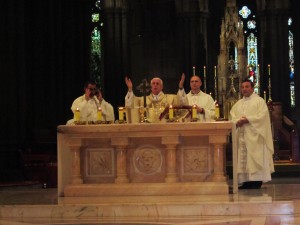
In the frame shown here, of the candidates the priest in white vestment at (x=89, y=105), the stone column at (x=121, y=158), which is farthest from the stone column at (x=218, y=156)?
the priest in white vestment at (x=89, y=105)

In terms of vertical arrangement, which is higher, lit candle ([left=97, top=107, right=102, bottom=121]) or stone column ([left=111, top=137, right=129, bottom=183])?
lit candle ([left=97, top=107, right=102, bottom=121])

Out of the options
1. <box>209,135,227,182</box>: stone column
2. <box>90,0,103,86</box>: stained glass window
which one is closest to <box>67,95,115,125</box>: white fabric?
<box>209,135,227,182</box>: stone column

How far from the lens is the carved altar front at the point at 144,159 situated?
39.8ft

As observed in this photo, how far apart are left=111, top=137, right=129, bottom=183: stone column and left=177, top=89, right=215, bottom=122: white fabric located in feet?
4.04

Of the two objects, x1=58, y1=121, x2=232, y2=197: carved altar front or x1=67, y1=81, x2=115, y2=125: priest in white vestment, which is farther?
x1=67, y1=81, x2=115, y2=125: priest in white vestment

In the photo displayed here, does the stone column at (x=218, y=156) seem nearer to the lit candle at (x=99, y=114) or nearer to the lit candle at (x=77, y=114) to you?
the lit candle at (x=99, y=114)

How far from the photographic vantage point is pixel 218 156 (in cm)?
1215

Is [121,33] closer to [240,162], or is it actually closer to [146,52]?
[146,52]

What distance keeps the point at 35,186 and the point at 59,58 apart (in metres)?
8.31

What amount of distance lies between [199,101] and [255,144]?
1275 mm

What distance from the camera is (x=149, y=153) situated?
12.4 m

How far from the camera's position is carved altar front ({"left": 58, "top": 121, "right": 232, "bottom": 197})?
39.8 ft

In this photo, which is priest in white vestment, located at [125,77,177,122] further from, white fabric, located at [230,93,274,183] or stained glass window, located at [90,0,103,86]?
stained glass window, located at [90,0,103,86]

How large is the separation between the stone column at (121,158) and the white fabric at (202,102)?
1.23m
